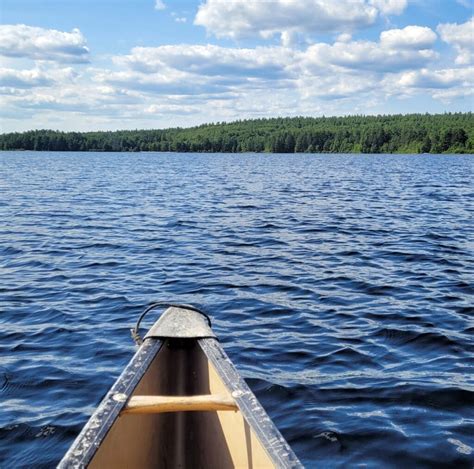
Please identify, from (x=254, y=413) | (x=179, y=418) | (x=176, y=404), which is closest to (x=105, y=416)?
(x=176, y=404)

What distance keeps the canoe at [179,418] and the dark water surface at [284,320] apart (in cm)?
114

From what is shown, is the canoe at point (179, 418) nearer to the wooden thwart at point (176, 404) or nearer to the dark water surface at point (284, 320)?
the wooden thwart at point (176, 404)

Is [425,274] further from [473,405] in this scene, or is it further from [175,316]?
[175,316]

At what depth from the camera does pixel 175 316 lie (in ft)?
24.6

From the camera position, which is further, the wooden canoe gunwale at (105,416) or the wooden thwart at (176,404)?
the wooden thwart at (176,404)

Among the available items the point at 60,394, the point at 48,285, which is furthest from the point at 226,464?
the point at 48,285

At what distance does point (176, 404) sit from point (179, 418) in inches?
40.6

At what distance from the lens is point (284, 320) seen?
1035cm

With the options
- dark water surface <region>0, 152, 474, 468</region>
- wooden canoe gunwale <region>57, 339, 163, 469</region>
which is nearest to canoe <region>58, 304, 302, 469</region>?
wooden canoe gunwale <region>57, 339, 163, 469</region>

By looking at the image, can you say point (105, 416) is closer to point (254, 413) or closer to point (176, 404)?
point (176, 404)

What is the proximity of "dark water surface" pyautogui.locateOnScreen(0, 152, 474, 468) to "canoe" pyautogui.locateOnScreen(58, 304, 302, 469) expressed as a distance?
1.14 meters

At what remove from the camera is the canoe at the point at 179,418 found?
173 inches

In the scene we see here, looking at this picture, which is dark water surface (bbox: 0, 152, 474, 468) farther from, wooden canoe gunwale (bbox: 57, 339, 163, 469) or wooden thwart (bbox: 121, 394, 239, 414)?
wooden thwart (bbox: 121, 394, 239, 414)

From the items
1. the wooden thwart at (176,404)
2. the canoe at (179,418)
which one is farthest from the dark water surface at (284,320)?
the wooden thwart at (176,404)
